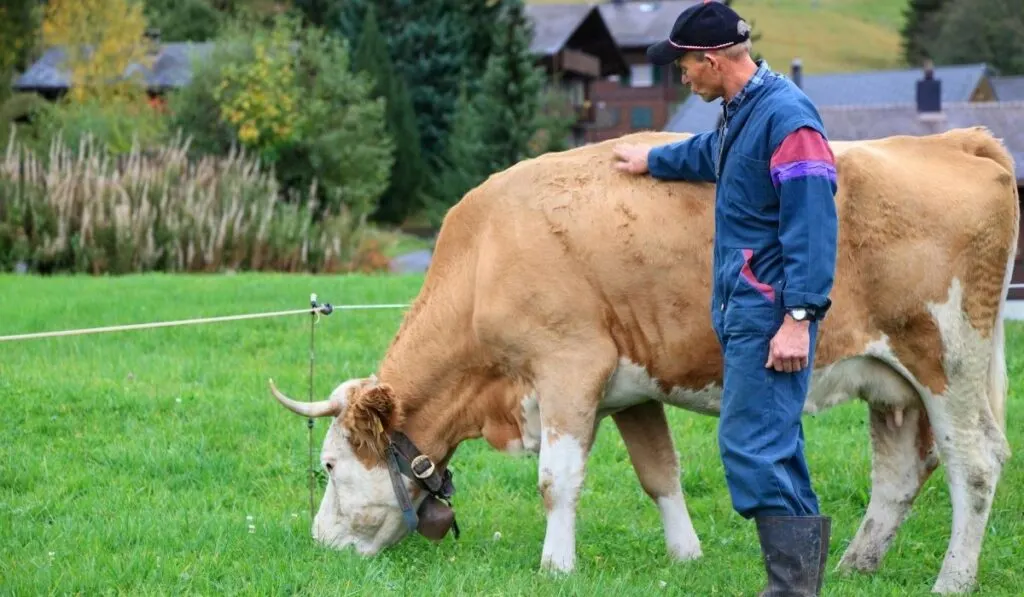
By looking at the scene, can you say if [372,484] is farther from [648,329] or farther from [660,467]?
[648,329]

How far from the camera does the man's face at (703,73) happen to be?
5637mm

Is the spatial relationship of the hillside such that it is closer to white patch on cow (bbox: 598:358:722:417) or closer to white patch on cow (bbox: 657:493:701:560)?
white patch on cow (bbox: 657:493:701:560)

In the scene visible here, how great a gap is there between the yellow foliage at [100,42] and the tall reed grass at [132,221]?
81.8 ft

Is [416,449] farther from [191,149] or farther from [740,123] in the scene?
[191,149]

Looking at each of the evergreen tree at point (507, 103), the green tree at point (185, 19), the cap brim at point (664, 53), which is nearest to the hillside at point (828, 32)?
the green tree at point (185, 19)

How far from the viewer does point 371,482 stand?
6824 mm

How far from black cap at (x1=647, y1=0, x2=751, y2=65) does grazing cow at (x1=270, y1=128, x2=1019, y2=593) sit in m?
0.96

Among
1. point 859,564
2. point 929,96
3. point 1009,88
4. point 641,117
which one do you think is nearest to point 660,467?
point 859,564

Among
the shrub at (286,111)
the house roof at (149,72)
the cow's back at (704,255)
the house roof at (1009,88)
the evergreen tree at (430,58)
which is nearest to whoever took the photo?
the cow's back at (704,255)

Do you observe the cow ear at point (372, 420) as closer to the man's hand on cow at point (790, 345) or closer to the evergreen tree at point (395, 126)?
the man's hand on cow at point (790, 345)

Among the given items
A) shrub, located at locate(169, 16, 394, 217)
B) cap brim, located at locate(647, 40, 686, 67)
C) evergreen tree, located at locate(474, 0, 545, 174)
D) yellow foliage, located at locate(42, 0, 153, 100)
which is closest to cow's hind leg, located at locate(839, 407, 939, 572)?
cap brim, located at locate(647, 40, 686, 67)

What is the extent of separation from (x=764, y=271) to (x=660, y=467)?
6.12 ft

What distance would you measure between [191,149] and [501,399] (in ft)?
108

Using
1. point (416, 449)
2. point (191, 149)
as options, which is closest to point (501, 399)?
point (416, 449)
